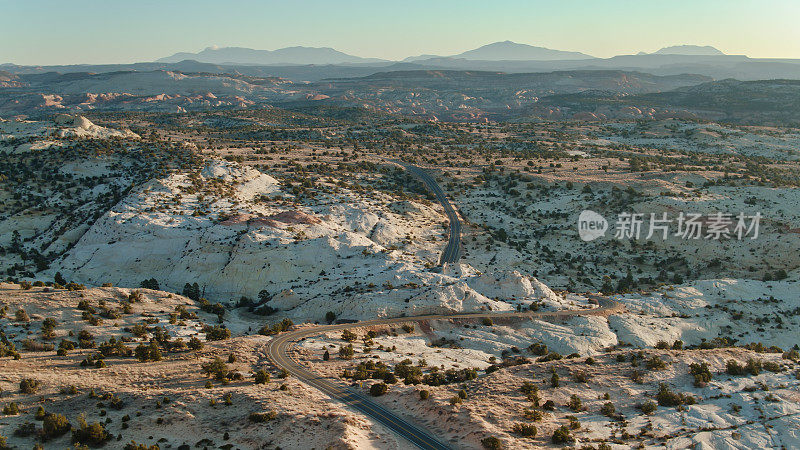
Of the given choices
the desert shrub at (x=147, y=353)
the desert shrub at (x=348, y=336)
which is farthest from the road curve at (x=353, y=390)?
the desert shrub at (x=147, y=353)

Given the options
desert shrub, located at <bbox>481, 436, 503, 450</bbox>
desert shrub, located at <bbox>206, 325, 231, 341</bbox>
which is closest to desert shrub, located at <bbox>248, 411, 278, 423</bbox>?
desert shrub, located at <bbox>481, 436, 503, 450</bbox>

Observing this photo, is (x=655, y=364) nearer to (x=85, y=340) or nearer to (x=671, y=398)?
(x=671, y=398)

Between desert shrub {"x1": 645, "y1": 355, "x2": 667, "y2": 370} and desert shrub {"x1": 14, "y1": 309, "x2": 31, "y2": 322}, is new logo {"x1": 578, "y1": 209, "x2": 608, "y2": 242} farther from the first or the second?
desert shrub {"x1": 14, "y1": 309, "x2": 31, "y2": 322}

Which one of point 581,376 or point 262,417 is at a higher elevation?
point 262,417

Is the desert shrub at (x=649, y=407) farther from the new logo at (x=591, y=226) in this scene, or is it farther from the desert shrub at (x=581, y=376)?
the new logo at (x=591, y=226)

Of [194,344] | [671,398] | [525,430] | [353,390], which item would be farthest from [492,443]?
[194,344]
